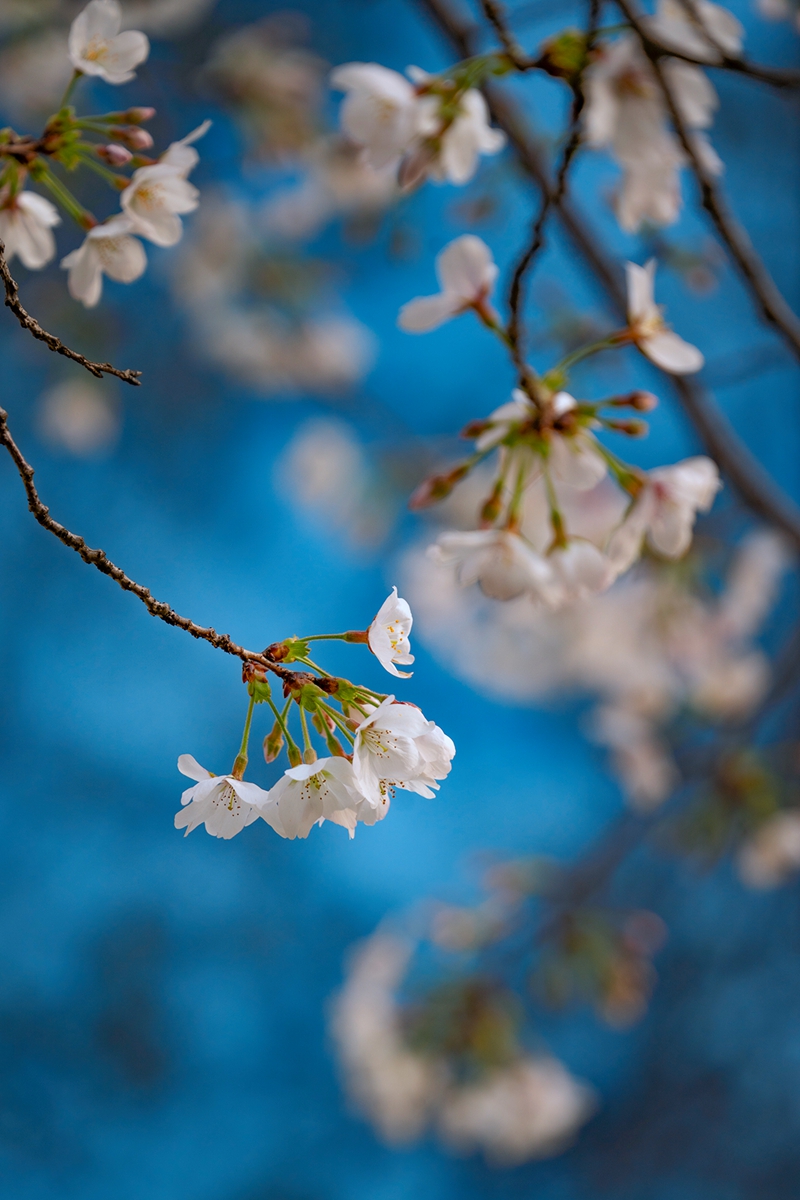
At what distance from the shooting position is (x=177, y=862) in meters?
1.55

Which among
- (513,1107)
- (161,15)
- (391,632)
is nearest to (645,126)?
(391,632)

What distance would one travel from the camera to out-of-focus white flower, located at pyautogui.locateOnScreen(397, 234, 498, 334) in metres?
0.48

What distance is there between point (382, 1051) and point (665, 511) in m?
1.26

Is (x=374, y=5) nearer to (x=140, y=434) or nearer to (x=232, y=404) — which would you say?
(x=232, y=404)

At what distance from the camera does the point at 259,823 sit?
1649mm

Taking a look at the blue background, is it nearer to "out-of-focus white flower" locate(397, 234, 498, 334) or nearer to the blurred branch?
the blurred branch

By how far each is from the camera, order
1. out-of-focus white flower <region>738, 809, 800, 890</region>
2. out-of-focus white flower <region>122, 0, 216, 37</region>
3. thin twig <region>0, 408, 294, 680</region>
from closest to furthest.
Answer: thin twig <region>0, 408, 294, 680</region> → out-of-focus white flower <region>122, 0, 216, 37</region> → out-of-focus white flower <region>738, 809, 800, 890</region>

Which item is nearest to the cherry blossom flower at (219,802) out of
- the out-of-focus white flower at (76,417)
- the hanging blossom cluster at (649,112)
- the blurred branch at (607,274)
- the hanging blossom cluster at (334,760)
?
the hanging blossom cluster at (334,760)

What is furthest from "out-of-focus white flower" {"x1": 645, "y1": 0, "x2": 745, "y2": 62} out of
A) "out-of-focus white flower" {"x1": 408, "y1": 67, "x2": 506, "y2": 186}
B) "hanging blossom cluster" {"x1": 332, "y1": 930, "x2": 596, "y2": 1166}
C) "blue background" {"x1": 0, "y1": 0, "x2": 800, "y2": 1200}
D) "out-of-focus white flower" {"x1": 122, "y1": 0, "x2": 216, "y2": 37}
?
"hanging blossom cluster" {"x1": 332, "y1": 930, "x2": 596, "y2": 1166}

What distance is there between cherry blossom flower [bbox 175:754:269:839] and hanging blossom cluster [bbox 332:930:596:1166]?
1.14 meters

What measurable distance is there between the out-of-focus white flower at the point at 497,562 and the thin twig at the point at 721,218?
0.33m

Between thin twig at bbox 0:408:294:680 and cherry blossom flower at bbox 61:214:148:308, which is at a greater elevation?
cherry blossom flower at bbox 61:214:148:308

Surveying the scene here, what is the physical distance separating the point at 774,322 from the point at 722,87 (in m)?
1.51

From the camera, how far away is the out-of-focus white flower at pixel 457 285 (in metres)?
0.48
